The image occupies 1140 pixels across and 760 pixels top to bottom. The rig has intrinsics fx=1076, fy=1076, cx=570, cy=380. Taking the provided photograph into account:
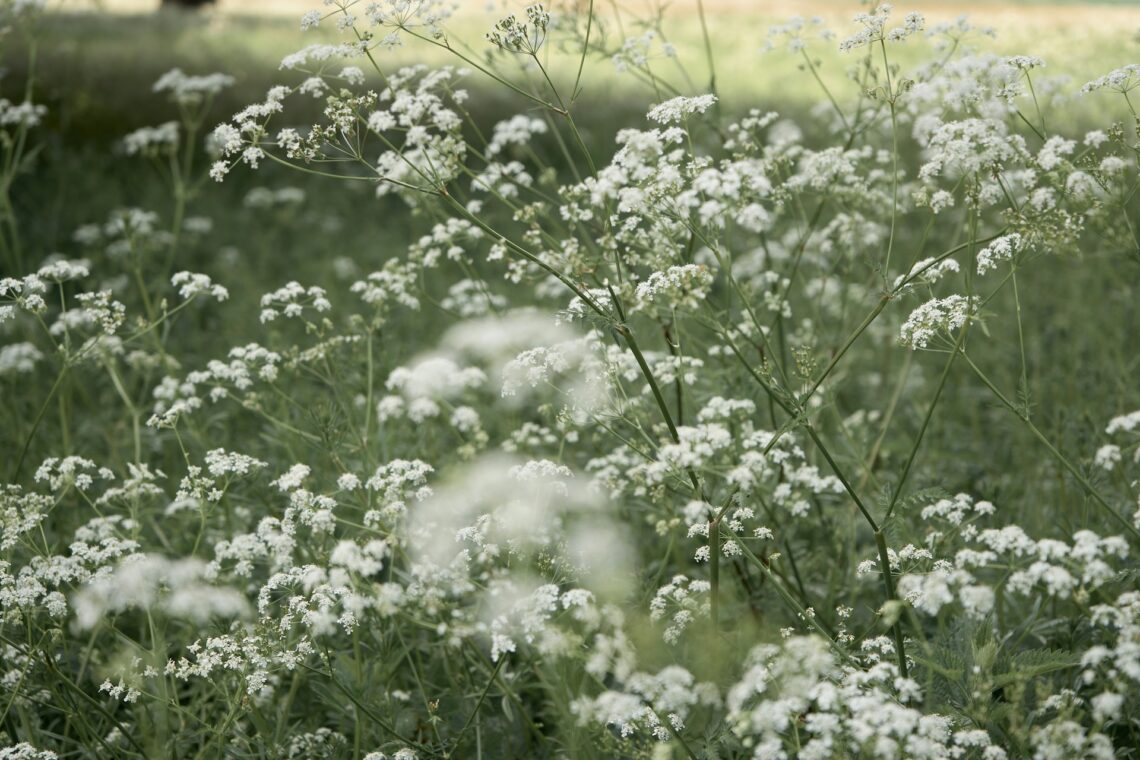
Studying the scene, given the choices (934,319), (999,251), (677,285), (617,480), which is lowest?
(617,480)

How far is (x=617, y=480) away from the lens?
13.2ft

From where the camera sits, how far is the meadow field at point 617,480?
9.66ft

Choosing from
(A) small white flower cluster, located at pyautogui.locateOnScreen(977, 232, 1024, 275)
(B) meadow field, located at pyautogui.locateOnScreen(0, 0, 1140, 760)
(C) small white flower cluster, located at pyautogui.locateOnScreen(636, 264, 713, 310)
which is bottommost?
(B) meadow field, located at pyautogui.locateOnScreen(0, 0, 1140, 760)

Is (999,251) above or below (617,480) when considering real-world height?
above

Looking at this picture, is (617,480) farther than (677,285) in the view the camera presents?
Yes

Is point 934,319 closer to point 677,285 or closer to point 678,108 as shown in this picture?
point 677,285

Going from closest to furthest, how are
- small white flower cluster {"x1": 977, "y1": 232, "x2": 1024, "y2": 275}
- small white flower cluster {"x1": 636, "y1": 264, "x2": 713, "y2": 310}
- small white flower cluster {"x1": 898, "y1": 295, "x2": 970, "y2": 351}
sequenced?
small white flower cluster {"x1": 636, "y1": 264, "x2": 713, "y2": 310} < small white flower cluster {"x1": 898, "y1": 295, "x2": 970, "y2": 351} < small white flower cluster {"x1": 977, "y1": 232, "x2": 1024, "y2": 275}

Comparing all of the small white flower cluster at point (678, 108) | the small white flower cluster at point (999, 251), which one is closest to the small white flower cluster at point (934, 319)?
the small white flower cluster at point (999, 251)

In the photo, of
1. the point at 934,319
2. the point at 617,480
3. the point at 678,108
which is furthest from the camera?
the point at 617,480

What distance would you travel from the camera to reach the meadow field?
9.66 ft

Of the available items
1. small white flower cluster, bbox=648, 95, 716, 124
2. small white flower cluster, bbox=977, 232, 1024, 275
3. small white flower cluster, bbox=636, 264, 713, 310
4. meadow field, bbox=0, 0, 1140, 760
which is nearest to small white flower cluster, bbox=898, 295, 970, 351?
meadow field, bbox=0, 0, 1140, 760

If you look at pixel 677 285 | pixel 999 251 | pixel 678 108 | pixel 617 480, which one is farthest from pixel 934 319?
pixel 617 480

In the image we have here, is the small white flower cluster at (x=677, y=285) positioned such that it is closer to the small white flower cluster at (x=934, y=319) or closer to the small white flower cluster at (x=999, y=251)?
the small white flower cluster at (x=934, y=319)

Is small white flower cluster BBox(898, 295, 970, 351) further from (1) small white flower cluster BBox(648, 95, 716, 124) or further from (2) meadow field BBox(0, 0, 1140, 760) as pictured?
(1) small white flower cluster BBox(648, 95, 716, 124)
